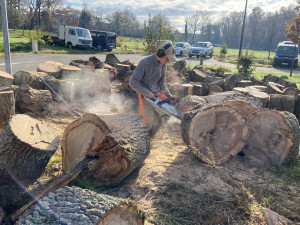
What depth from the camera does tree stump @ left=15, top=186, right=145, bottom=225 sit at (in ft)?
6.22

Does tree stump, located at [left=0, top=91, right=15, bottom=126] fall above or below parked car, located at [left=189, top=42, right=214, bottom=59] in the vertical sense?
below

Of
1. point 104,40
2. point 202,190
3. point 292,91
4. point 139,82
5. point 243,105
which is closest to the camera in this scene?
point 202,190

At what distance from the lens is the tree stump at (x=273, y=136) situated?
395 cm

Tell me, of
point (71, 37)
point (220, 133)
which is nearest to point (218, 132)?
point (220, 133)

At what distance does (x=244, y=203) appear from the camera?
9.43ft

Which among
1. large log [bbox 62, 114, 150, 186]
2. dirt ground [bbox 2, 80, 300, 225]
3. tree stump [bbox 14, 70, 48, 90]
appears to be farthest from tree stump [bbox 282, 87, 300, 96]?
tree stump [bbox 14, 70, 48, 90]

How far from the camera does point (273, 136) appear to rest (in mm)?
4125

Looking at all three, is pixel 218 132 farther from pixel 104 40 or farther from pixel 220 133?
pixel 104 40

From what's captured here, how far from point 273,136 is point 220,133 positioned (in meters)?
0.87

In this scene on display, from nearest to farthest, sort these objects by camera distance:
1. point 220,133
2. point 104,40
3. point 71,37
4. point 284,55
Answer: point 220,133 < point 284,55 < point 71,37 < point 104,40

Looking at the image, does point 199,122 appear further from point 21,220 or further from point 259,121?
point 21,220

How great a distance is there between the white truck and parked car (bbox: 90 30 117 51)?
1.84 m

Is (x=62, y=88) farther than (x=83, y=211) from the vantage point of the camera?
Yes

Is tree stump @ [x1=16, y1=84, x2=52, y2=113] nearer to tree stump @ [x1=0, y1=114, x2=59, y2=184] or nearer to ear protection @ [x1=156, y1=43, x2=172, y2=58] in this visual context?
tree stump @ [x1=0, y1=114, x2=59, y2=184]
